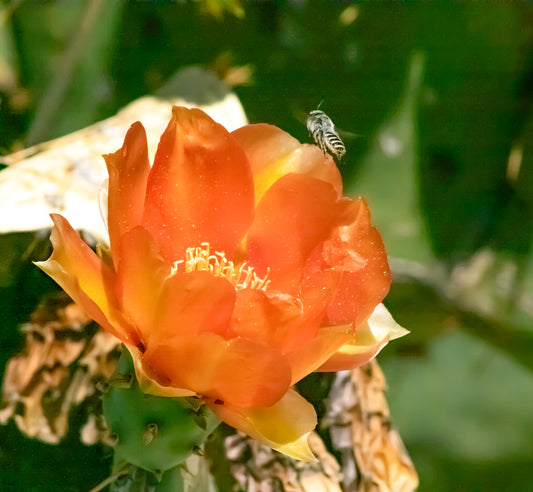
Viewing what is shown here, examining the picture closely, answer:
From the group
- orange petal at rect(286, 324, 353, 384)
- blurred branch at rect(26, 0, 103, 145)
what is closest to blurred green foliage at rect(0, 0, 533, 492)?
blurred branch at rect(26, 0, 103, 145)

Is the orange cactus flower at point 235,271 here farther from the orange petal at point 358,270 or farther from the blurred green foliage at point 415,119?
the blurred green foliage at point 415,119

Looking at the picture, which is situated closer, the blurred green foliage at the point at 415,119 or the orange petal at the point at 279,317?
the orange petal at the point at 279,317

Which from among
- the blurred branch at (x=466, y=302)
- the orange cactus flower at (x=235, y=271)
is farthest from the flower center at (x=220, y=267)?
the blurred branch at (x=466, y=302)

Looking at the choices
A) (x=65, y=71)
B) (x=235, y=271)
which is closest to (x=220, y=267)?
(x=235, y=271)

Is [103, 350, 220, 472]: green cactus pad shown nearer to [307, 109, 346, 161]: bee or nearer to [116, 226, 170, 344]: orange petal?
[116, 226, 170, 344]: orange petal

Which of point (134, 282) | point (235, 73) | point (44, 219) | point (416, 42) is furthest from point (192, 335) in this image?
point (416, 42)

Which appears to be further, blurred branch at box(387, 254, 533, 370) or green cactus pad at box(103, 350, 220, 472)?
blurred branch at box(387, 254, 533, 370)
